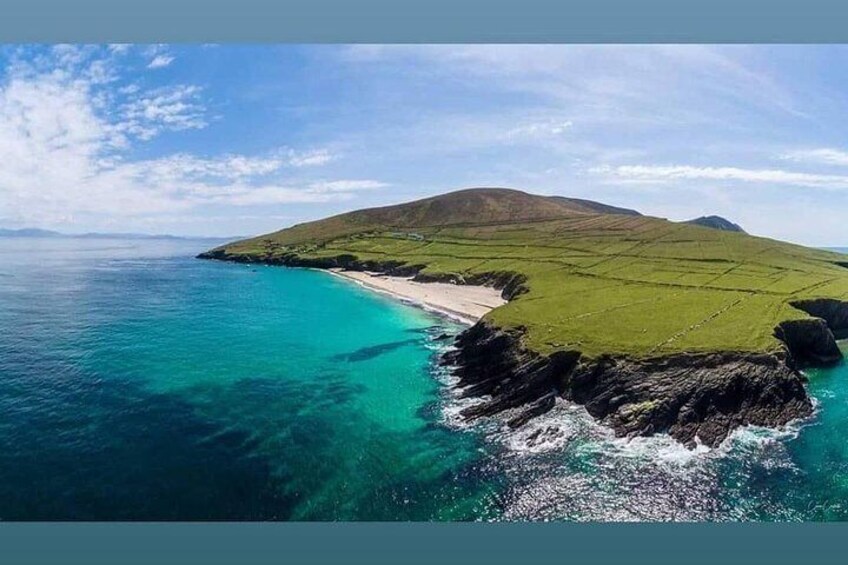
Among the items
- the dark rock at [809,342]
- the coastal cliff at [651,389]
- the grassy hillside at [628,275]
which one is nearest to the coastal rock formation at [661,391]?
the coastal cliff at [651,389]

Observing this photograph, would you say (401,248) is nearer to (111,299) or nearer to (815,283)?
(111,299)

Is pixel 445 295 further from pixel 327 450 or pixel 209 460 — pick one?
pixel 209 460

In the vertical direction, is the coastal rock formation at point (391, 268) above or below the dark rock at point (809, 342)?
above

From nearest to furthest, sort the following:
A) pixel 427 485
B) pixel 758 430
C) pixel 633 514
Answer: pixel 633 514, pixel 427 485, pixel 758 430

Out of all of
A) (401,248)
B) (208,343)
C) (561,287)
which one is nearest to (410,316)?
(561,287)

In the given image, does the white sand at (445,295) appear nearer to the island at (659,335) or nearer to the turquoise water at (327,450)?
the island at (659,335)

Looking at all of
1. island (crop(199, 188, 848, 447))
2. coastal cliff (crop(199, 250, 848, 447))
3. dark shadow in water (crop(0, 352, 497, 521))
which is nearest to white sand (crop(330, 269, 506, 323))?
island (crop(199, 188, 848, 447))

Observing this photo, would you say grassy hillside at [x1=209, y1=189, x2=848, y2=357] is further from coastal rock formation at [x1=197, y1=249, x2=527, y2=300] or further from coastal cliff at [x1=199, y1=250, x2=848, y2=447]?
coastal rock formation at [x1=197, y1=249, x2=527, y2=300]
